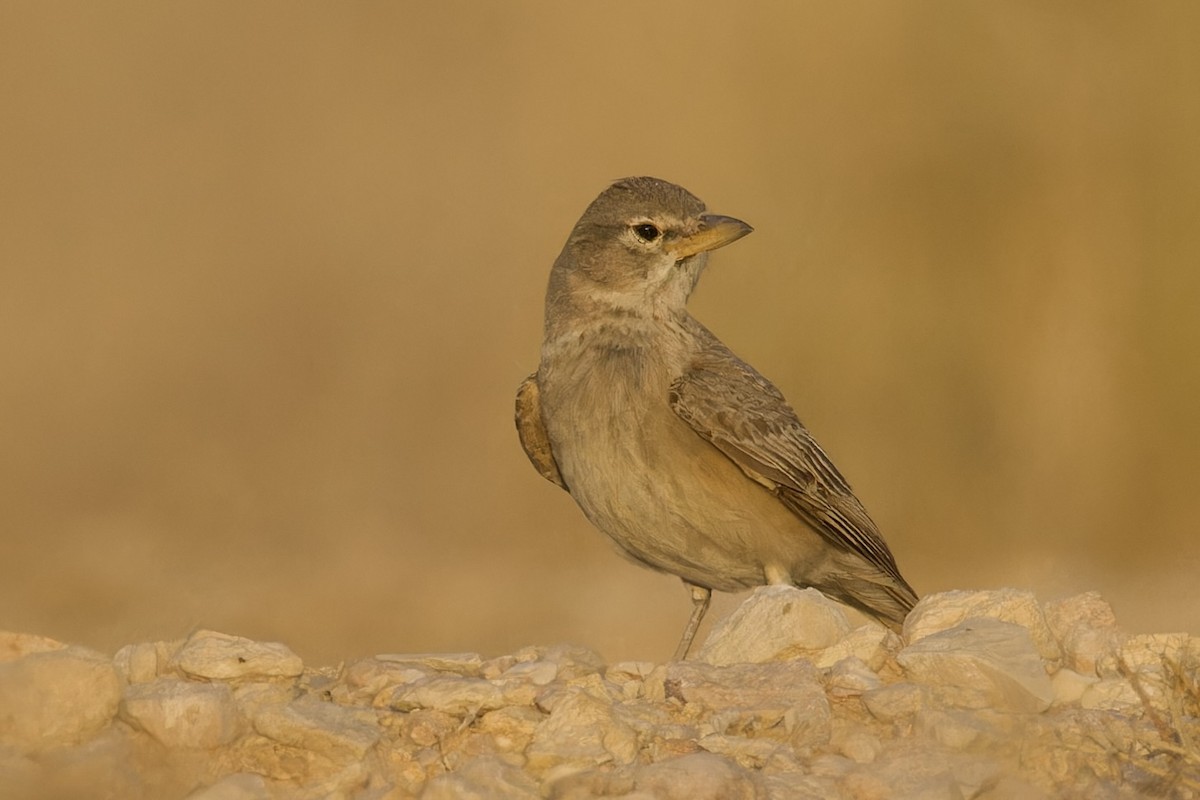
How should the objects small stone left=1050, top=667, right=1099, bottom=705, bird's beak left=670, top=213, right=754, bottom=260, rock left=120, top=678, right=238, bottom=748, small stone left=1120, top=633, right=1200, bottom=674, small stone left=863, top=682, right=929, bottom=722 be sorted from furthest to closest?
bird's beak left=670, top=213, right=754, bottom=260, small stone left=1120, top=633, right=1200, bottom=674, small stone left=1050, top=667, right=1099, bottom=705, small stone left=863, top=682, right=929, bottom=722, rock left=120, top=678, right=238, bottom=748

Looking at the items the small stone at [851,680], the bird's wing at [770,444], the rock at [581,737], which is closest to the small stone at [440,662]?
the rock at [581,737]

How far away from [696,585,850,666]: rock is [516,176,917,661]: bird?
69.7 inches

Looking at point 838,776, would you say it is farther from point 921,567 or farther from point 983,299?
point 983,299

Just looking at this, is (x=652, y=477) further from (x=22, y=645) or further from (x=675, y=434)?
(x=22, y=645)

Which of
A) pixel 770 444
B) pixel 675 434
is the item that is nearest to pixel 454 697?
pixel 675 434

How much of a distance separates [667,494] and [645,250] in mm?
1328

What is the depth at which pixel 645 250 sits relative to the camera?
9.10 meters

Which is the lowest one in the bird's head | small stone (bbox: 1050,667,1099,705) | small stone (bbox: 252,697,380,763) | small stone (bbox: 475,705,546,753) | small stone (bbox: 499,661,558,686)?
small stone (bbox: 252,697,380,763)

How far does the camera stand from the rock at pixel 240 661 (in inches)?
235

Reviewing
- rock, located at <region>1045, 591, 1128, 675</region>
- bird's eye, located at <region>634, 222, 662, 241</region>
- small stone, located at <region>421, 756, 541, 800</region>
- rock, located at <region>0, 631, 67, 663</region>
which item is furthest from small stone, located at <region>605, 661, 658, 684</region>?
bird's eye, located at <region>634, 222, 662, 241</region>

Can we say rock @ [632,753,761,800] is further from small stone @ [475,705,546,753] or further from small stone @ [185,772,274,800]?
small stone @ [185,772,274,800]

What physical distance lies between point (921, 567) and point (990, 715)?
23.7ft

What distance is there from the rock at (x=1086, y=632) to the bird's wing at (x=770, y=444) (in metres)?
2.00

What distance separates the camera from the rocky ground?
4.99m
